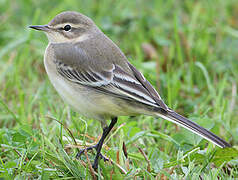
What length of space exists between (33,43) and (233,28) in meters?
4.28

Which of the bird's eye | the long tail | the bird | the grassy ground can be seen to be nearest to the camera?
the long tail

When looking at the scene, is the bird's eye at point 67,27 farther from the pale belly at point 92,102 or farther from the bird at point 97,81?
the pale belly at point 92,102

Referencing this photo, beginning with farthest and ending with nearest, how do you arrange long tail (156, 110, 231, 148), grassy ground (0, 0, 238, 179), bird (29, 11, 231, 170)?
bird (29, 11, 231, 170)
grassy ground (0, 0, 238, 179)
long tail (156, 110, 231, 148)

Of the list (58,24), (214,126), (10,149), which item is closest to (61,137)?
(10,149)

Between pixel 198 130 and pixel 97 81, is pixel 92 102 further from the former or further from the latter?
pixel 198 130

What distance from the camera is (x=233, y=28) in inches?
377

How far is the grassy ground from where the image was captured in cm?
485

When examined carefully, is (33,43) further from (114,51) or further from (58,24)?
(114,51)

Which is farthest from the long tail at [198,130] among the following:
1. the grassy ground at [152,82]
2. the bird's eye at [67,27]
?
the bird's eye at [67,27]

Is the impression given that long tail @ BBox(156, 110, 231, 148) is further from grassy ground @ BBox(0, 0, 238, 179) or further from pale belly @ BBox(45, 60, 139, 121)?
pale belly @ BBox(45, 60, 139, 121)

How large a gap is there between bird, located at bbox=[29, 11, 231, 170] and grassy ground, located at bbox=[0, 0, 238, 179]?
32cm

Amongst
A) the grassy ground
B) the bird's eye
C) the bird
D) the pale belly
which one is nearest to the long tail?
the bird

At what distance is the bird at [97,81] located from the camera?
197 inches

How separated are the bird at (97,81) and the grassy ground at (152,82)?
1.04 feet
